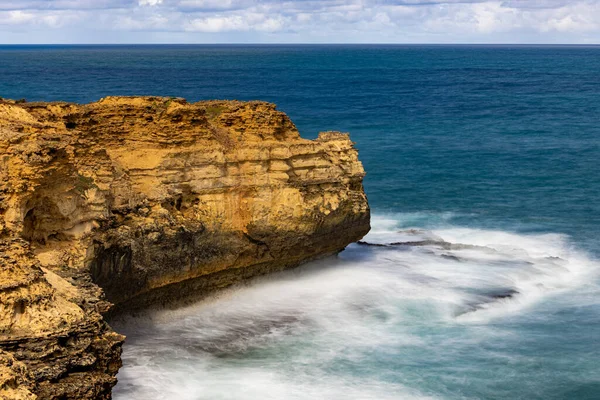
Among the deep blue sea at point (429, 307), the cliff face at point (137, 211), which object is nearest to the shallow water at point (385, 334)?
the deep blue sea at point (429, 307)

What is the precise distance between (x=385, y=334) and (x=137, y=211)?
25.8ft

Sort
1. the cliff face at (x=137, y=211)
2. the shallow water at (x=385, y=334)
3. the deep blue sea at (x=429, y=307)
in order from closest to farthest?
the cliff face at (x=137, y=211) → the shallow water at (x=385, y=334) → the deep blue sea at (x=429, y=307)

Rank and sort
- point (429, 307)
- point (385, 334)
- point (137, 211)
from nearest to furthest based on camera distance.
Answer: point (137, 211) → point (385, 334) → point (429, 307)

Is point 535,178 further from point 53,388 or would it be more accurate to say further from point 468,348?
point 53,388

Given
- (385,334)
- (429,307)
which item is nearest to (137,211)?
(385,334)

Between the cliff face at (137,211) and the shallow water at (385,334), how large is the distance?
1.34 m

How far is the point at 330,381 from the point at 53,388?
368 inches

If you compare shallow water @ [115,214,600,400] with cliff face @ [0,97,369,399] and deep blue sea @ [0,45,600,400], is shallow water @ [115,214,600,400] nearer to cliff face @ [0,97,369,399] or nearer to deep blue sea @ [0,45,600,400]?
deep blue sea @ [0,45,600,400]

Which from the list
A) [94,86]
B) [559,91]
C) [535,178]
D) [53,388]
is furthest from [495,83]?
[53,388]

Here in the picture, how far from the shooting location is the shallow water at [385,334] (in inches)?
846

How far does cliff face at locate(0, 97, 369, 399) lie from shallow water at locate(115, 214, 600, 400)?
4.39 feet

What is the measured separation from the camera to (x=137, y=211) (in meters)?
23.6

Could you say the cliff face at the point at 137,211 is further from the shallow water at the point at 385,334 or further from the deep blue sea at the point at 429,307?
the deep blue sea at the point at 429,307

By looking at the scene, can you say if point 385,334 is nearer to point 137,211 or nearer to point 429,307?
point 429,307
